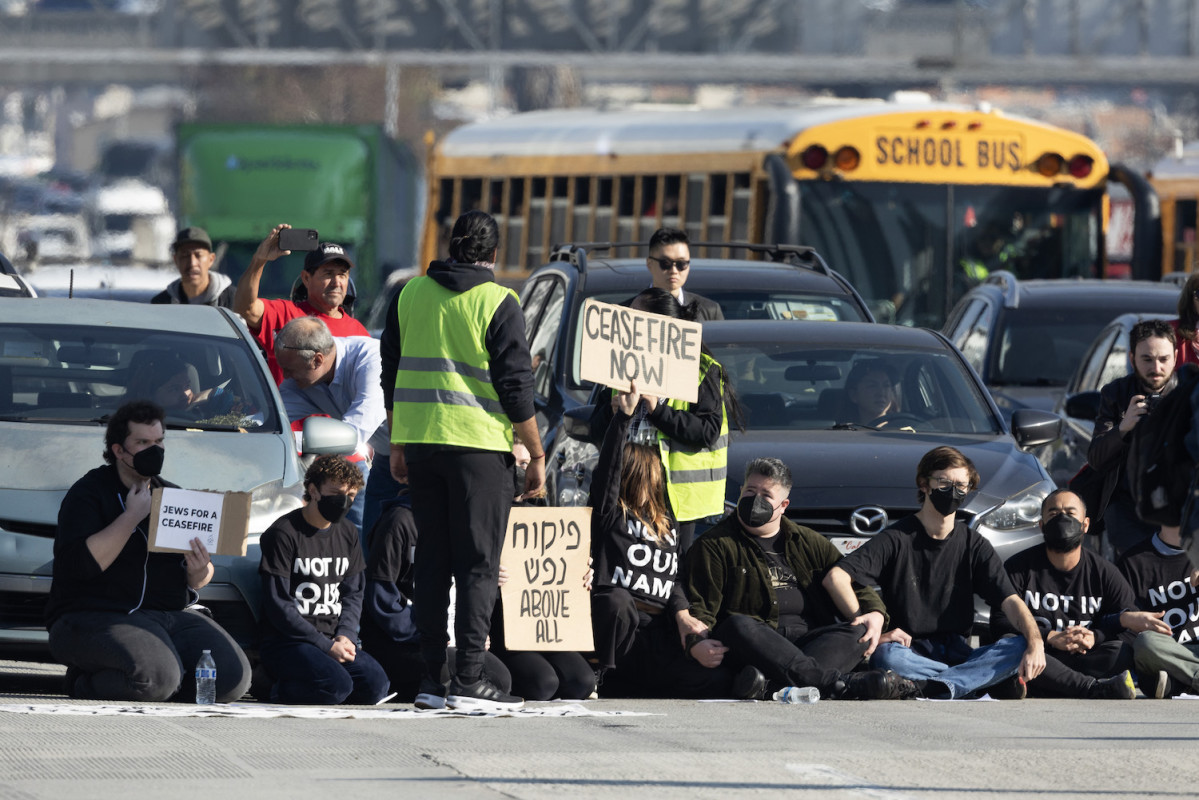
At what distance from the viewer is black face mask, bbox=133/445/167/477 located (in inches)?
344

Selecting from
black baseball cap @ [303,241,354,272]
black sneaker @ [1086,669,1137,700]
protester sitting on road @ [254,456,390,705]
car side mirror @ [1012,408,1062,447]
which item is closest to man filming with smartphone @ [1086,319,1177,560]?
car side mirror @ [1012,408,1062,447]

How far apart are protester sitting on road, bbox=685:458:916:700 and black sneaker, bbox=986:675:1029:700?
0.41 meters

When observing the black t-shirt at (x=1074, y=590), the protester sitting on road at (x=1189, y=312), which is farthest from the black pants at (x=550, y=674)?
the protester sitting on road at (x=1189, y=312)

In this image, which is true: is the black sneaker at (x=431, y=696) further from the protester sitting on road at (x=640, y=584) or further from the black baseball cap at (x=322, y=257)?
the black baseball cap at (x=322, y=257)

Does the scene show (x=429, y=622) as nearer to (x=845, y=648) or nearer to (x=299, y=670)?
(x=299, y=670)

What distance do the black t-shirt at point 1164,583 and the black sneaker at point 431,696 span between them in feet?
10.2

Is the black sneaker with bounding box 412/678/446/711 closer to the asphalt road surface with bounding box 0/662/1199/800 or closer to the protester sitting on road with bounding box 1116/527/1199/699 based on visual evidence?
the asphalt road surface with bounding box 0/662/1199/800

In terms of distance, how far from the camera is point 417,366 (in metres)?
8.38

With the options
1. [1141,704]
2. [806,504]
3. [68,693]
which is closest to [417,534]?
[68,693]

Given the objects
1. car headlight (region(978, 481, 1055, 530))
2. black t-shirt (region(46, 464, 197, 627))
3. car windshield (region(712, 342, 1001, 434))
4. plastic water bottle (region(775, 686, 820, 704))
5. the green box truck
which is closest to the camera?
black t-shirt (region(46, 464, 197, 627))

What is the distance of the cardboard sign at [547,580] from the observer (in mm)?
9205

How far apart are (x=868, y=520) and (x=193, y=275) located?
13.1 feet

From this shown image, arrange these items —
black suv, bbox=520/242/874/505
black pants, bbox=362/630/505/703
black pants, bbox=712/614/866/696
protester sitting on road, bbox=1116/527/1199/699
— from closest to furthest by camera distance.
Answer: black pants, bbox=712/614/866/696
black pants, bbox=362/630/505/703
protester sitting on road, bbox=1116/527/1199/699
black suv, bbox=520/242/874/505

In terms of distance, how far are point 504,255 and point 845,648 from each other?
42.1 ft
